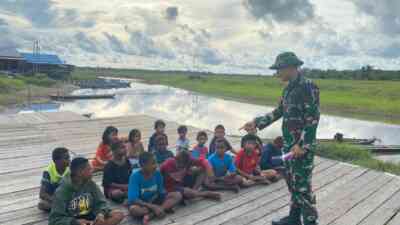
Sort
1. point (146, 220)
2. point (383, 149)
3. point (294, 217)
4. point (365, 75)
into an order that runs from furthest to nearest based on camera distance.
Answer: point (365, 75) → point (383, 149) → point (146, 220) → point (294, 217)

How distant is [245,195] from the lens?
484cm

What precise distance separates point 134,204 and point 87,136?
16.4 feet

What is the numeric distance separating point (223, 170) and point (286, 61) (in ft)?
7.81

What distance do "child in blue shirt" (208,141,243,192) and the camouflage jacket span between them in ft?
5.89

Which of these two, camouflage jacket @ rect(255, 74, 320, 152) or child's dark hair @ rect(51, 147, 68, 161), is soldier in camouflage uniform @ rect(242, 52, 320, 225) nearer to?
camouflage jacket @ rect(255, 74, 320, 152)

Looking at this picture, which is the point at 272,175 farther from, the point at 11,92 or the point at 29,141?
the point at 11,92

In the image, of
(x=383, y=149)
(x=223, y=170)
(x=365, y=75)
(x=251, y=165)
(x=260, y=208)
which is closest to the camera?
(x=260, y=208)

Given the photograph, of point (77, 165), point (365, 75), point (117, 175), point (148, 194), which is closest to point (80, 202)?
point (77, 165)

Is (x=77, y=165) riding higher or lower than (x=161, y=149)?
higher

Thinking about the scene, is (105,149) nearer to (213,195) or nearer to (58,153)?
(58,153)

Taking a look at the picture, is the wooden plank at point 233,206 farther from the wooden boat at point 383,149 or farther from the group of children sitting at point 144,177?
the wooden boat at point 383,149

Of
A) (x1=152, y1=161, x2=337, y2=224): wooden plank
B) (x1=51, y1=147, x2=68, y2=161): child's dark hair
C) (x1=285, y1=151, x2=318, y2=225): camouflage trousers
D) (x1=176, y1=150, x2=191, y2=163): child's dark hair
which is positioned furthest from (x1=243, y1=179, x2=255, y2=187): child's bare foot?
(x1=51, y1=147, x2=68, y2=161): child's dark hair

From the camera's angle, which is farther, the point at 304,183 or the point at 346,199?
the point at 346,199

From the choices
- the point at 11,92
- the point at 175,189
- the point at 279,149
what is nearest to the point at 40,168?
the point at 175,189
